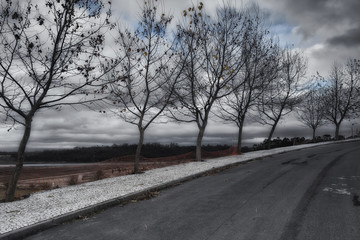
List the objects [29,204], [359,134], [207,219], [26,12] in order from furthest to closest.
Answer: [359,134]
[26,12]
[29,204]
[207,219]

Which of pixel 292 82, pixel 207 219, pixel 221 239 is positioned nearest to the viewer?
pixel 221 239

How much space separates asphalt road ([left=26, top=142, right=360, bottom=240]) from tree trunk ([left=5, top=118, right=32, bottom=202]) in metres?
3.64

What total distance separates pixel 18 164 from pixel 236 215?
6823 mm

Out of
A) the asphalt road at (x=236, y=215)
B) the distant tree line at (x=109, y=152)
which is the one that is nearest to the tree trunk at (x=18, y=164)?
the asphalt road at (x=236, y=215)

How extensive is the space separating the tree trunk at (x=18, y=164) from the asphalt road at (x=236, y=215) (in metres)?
3.64

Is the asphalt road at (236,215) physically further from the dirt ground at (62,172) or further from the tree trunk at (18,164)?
the dirt ground at (62,172)

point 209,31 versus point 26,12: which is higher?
point 209,31

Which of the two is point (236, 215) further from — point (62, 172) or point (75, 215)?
point (62, 172)

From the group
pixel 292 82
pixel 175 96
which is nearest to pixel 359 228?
pixel 175 96

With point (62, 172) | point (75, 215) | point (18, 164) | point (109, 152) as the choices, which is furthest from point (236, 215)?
point (109, 152)

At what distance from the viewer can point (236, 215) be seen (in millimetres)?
5770

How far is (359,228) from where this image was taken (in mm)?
4836

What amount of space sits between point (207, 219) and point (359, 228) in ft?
9.06

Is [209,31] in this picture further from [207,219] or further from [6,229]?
[6,229]
